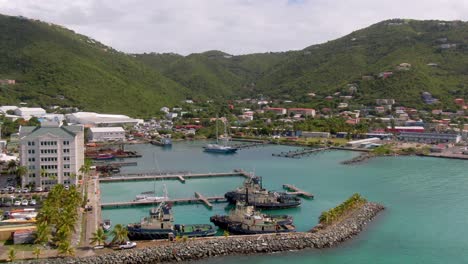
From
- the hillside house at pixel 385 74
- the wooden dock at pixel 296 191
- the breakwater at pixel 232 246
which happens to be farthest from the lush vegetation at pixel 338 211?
the hillside house at pixel 385 74

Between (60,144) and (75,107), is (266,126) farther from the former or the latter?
(60,144)

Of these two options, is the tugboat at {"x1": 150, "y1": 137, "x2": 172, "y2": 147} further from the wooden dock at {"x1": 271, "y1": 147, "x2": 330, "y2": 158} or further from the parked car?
the parked car

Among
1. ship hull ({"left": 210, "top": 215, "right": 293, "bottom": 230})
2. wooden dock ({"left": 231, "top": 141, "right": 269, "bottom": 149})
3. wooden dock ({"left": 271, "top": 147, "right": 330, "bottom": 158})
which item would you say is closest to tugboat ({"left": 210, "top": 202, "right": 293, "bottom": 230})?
ship hull ({"left": 210, "top": 215, "right": 293, "bottom": 230})

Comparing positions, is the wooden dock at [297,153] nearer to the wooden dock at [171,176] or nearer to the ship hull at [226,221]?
the wooden dock at [171,176]

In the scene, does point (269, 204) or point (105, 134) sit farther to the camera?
point (105, 134)

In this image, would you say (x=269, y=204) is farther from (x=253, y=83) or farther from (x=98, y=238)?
(x=253, y=83)

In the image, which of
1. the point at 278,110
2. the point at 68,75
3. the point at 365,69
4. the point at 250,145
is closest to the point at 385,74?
the point at 365,69
